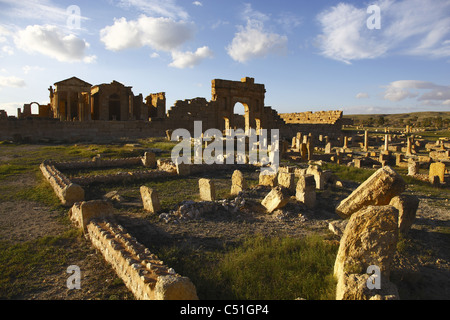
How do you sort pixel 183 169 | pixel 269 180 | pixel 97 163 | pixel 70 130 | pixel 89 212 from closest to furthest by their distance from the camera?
1. pixel 89 212
2. pixel 269 180
3. pixel 183 169
4. pixel 97 163
5. pixel 70 130

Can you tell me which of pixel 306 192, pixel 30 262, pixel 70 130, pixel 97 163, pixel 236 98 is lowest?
pixel 30 262

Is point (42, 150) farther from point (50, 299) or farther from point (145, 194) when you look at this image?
point (50, 299)

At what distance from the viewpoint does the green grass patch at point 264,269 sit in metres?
3.93

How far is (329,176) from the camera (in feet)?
35.1

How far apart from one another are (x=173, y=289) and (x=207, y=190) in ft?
16.3

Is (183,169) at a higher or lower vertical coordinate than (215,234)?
higher

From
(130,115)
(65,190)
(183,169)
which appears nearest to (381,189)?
(65,190)

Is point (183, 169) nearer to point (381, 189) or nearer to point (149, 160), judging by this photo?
point (149, 160)

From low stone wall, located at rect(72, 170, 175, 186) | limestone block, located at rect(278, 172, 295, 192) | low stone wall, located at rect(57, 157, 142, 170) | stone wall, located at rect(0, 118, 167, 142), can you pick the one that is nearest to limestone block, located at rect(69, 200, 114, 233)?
low stone wall, located at rect(72, 170, 175, 186)

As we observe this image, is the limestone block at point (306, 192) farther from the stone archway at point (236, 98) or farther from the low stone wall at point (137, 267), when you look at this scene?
the stone archway at point (236, 98)

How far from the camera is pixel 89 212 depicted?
6156 mm

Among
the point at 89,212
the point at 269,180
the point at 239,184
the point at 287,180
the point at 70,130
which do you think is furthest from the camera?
the point at 70,130

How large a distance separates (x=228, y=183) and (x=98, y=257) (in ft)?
20.2

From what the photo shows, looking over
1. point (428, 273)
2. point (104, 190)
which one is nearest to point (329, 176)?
point (428, 273)
